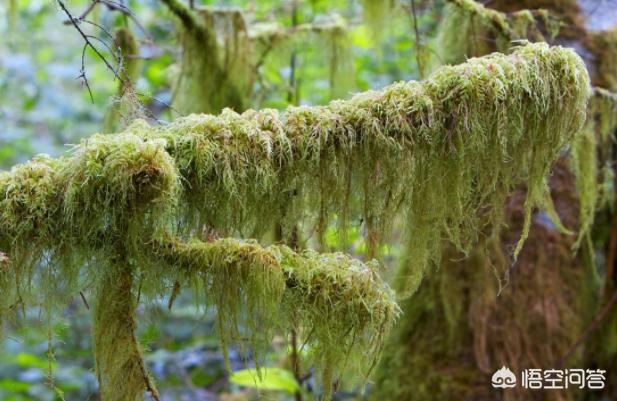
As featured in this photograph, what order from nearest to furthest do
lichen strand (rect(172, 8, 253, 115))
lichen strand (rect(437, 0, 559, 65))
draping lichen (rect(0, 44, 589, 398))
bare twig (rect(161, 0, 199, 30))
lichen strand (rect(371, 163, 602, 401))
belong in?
1. draping lichen (rect(0, 44, 589, 398))
2. lichen strand (rect(437, 0, 559, 65))
3. lichen strand (rect(371, 163, 602, 401))
4. bare twig (rect(161, 0, 199, 30))
5. lichen strand (rect(172, 8, 253, 115))

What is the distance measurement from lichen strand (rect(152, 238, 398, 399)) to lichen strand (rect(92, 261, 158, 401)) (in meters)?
0.11

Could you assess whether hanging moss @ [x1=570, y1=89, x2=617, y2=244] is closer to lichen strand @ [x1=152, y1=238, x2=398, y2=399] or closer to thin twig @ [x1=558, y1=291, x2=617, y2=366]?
thin twig @ [x1=558, y1=291, x2=617, y2=366]

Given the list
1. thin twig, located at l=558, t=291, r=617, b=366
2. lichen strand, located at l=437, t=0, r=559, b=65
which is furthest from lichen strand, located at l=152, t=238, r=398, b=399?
thin twig, located at l=558, t=291, r=617, b=366

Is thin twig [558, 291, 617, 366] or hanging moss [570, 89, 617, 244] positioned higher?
hanging moss [570, 89, 617, 244]

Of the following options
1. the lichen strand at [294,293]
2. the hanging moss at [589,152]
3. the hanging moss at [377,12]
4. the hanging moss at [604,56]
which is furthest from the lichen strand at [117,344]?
the hanging moss at [604,56]

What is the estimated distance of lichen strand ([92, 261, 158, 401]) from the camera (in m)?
1.33

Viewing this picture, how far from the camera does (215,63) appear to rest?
306 centimetres

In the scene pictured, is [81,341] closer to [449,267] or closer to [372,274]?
[449,267]

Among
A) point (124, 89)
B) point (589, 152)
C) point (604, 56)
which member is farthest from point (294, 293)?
point (604, 56)

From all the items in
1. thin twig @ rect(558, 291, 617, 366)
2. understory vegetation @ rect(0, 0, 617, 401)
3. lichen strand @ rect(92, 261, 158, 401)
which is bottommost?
thin twig @ rect(558, 291, 617, 366)

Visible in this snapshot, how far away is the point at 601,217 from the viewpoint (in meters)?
3.20

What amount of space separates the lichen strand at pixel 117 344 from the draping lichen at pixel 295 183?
0.02m

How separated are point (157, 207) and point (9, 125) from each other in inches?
242

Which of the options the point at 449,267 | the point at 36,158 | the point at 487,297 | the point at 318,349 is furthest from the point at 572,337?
the point at 36,158
